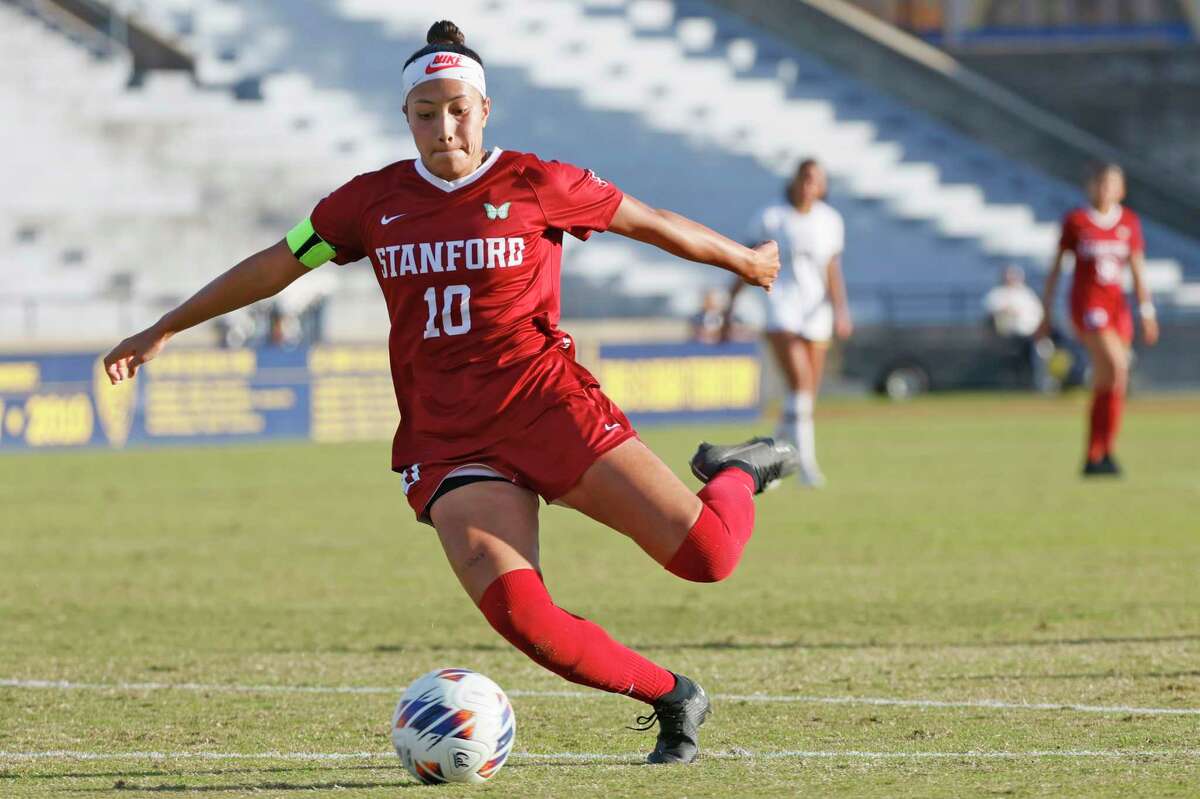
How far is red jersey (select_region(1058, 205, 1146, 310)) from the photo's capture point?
16078 millimetres

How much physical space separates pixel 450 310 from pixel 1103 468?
39.5 ft

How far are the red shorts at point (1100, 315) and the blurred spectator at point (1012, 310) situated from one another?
660 inches

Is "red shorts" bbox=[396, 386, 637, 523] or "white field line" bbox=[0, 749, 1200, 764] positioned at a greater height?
"red shorts" bbox=[396, 386, 637, 523]

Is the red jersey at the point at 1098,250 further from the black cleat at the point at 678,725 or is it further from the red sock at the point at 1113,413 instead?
the black cleat at the point at 678,725

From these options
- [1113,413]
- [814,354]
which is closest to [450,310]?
[814,354]

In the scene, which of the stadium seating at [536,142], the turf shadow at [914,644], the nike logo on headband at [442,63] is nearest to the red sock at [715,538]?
the nike logo on headband at [442,63]

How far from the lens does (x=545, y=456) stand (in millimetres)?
5809

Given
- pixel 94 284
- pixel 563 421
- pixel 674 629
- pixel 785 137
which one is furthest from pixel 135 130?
pixel 563 421

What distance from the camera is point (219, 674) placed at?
7.93 meters

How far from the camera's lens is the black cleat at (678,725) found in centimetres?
583

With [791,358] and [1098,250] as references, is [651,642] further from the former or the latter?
[1098,250]

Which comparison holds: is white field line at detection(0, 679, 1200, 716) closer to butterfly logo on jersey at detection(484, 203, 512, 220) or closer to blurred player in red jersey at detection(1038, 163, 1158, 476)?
butterfly logo on jersey at detection(484, 203, 512, 220)

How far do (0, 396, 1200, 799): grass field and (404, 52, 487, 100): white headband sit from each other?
6.48 feet

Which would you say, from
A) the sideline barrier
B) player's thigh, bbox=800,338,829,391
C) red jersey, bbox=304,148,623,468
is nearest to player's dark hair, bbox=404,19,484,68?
red jersey, bbox=304,148,623,468
